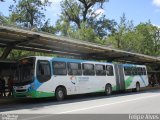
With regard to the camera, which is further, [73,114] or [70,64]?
[70,64]

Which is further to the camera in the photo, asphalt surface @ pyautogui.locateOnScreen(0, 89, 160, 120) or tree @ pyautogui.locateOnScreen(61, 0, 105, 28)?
tree @ pyautogui.locateOnScreen(61, 0, 105, 28)

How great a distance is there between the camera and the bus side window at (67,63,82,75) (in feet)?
75.3

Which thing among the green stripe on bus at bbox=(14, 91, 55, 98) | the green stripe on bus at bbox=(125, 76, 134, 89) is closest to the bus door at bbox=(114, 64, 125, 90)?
the green stripe on bus at bbox=(125, 76, 134, 89)

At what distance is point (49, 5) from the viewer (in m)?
54.2

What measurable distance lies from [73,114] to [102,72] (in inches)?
540

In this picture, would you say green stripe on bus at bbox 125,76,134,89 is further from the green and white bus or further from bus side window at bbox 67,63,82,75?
bus side window at bbox 67,63,82,75

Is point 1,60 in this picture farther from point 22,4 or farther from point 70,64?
point 22,4

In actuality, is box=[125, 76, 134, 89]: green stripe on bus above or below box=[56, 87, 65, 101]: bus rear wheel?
above

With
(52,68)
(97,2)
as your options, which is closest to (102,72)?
(52,68)

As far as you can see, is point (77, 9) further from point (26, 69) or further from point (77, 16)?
point (26, 69)

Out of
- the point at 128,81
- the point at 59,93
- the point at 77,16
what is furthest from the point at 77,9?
the point at 59,93

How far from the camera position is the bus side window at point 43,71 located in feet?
65.9

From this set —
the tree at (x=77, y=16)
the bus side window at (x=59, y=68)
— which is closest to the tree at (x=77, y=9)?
the tree at (x=77, y=16)

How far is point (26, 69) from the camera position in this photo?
2022cm
